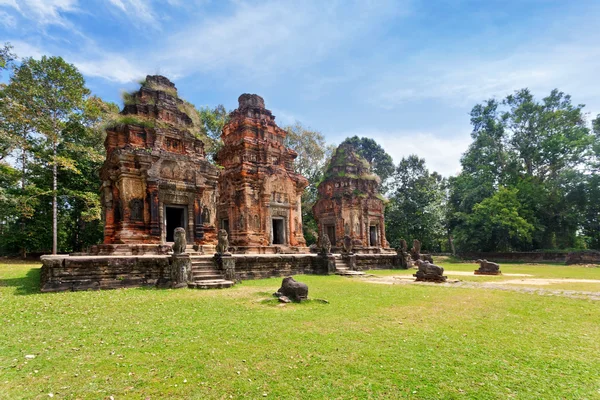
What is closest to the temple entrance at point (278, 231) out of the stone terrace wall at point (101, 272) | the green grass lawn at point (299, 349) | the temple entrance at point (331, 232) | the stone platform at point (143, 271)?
the temple entrance at point (331, 232)

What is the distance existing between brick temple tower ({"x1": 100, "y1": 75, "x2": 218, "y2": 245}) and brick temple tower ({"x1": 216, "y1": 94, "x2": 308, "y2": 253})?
3.80 metres

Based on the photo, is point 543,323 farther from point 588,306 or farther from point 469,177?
point 469,177

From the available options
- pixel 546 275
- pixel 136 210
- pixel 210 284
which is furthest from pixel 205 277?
pixel 546 275

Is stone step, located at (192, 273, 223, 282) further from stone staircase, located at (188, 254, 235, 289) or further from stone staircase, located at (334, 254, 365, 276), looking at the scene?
stone staircase, located at (334, 254, 365, 276)

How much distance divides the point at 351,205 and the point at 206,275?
56.1 feet

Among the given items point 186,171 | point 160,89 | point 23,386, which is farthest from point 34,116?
point 23,386

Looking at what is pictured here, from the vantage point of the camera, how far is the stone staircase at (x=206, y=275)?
414 inches

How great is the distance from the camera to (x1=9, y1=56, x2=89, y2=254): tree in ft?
68.5

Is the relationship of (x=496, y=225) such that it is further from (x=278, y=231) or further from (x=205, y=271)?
(x=205, y=271)

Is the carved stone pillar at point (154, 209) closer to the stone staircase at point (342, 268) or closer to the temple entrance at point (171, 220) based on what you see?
the temple entrance at point (171, 220)

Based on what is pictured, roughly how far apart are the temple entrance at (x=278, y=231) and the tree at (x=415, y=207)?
18474 mm

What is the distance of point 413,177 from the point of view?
3925 centimetres

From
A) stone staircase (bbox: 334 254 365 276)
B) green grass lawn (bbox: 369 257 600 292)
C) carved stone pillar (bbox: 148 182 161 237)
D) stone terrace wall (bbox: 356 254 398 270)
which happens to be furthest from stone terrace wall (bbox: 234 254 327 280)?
carved stone pillar (bbox: 148 182 161 237)

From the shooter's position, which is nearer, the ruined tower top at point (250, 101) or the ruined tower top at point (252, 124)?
the ruined tower top at point (252, 124)
